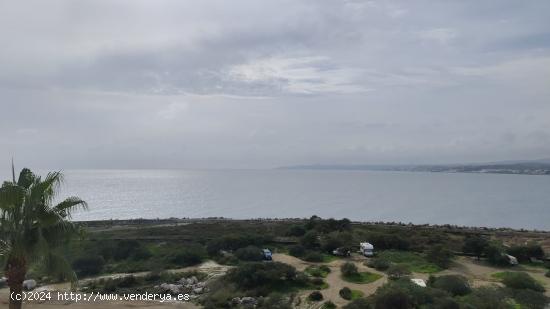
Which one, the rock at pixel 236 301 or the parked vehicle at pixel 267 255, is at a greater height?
the parked vehicle at pixel 267 255

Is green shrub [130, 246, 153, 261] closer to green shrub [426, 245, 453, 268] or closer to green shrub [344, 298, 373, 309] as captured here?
green shrub [344, 298, 373, 309]

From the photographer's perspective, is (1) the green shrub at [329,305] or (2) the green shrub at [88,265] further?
(2) the green shrub at [88,265]

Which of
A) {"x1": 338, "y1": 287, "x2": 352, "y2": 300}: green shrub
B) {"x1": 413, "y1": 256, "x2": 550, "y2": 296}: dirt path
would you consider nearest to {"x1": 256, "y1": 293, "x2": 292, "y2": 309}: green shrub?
{"x1": 338, "y1": 287, "x2": 352, "y2": 300}: green shrub

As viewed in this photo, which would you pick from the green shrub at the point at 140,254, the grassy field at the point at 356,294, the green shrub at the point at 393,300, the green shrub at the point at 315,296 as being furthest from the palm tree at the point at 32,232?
the green shrub at the point at 140,254

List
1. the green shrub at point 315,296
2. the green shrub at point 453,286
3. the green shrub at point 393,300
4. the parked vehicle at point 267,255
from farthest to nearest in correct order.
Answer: the parked vehicle at point 267,255 < the green shrub at point 315,296 < the green shrub at point 453,286 < the green shrub at point 393,300

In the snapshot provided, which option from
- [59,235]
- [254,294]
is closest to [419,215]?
[254,294]

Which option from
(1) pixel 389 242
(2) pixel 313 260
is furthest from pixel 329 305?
(1) pixel 389 242

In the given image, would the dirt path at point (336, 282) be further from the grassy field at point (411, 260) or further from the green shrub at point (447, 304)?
the green shrub at point (447, 304)

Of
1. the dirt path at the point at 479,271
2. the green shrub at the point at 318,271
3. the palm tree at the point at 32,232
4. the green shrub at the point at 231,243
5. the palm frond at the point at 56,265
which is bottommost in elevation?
the dirt path at the point at 479,271
